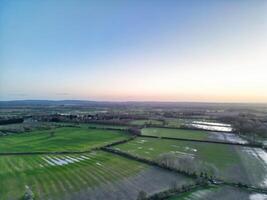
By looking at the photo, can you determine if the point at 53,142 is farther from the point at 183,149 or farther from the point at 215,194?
the point at 215,194

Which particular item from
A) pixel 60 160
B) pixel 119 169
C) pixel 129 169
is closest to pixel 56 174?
pixel 60 160

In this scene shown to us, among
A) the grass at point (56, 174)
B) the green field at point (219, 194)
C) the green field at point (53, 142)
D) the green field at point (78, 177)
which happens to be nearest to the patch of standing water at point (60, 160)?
the green field at point (78, 177)

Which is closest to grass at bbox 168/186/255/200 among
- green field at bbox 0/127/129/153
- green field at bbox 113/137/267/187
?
green field at bbox 113/137/267/187

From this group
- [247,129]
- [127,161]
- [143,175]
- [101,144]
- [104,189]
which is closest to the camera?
[104,189]

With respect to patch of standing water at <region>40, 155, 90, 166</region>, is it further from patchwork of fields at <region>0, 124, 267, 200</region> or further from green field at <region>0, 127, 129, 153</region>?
green field at <region>0, 127, 129, 153</region>

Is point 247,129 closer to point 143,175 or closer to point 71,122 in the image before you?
point 143,175

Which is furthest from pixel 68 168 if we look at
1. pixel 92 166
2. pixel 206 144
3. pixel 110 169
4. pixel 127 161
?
pixel 206 144
